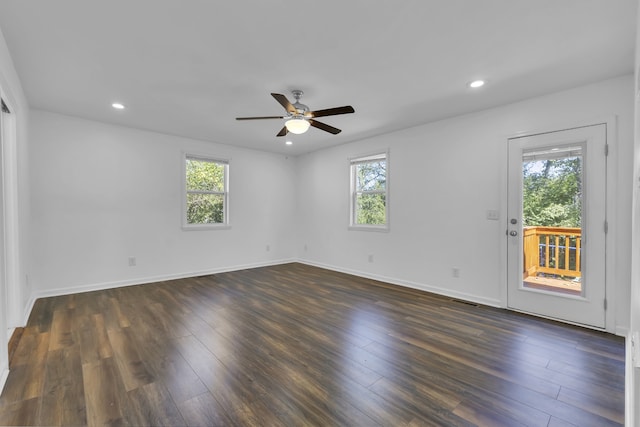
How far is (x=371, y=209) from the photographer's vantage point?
17.1 ft

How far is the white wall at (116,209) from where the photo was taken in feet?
12.9

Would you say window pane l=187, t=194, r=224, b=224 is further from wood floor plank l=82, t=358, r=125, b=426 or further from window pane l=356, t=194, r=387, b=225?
wood floor plank l=82, t=358, r=125, b=426

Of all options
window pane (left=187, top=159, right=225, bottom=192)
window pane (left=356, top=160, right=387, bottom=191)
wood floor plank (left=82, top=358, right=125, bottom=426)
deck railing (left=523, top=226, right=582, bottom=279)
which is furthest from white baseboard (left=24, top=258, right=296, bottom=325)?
deck railing (left=523, top=226, right=582, bottom=279)

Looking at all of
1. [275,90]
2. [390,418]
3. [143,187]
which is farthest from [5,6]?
[390,418]

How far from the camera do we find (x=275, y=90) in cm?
311

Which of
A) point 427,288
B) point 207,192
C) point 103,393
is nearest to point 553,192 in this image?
point 427,288

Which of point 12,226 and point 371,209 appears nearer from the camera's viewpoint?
point 12,226

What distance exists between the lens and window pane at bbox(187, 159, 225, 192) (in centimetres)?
526

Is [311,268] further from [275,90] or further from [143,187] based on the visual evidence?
[275,90]

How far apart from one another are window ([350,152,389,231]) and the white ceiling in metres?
1.48

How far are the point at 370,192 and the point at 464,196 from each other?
1662 millimetres

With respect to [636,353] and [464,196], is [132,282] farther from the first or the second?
[636,353]

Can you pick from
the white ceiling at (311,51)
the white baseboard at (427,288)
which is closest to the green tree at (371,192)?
the white baseboard at (427,288)

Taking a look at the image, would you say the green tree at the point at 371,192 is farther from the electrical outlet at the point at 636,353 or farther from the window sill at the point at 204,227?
the electrical outlet at the point at 636,353
